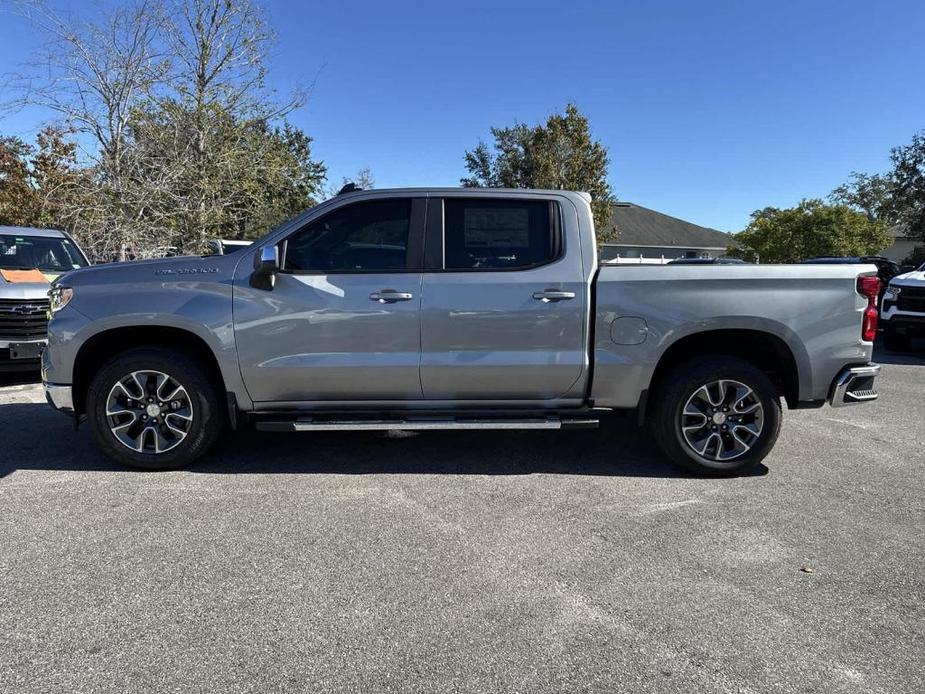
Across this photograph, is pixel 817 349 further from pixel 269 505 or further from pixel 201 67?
pixel 201 67

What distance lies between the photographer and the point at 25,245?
29.0ft

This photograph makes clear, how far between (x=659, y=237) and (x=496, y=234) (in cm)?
3680

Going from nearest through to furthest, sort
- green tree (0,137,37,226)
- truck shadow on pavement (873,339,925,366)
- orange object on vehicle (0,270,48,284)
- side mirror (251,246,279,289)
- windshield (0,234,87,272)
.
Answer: side mirror (251,246,279,289) < orange object on vehicle (0,270,48,284) < windshield (0,234,87,272) < truck shadow on pavement (873,339,925,366) < green tree (0,137,37,226)

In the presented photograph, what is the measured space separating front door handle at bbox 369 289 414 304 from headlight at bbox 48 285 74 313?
2.14 metres

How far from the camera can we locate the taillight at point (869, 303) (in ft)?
14.2

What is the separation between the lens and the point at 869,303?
435 cm

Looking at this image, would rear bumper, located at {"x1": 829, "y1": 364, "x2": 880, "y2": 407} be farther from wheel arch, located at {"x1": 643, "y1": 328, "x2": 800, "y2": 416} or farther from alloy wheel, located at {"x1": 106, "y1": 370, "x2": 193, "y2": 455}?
alloy wheel, located at {"x1": 106, "y1": 370, "x2": 193, "y2": 455}

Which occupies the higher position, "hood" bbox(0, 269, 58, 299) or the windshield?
the windshield

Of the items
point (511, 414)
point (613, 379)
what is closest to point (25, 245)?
→ point (511, 414)

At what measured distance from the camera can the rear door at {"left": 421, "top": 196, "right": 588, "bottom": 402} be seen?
4.32 meters

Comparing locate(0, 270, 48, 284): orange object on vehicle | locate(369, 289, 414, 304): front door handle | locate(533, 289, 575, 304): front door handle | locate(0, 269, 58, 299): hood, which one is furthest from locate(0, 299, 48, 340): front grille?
locate(533, 289, 575, 304): front door handle

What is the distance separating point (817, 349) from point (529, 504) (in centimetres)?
230

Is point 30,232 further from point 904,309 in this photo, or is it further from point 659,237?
point 659,237

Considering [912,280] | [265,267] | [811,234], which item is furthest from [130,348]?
[811,234]
